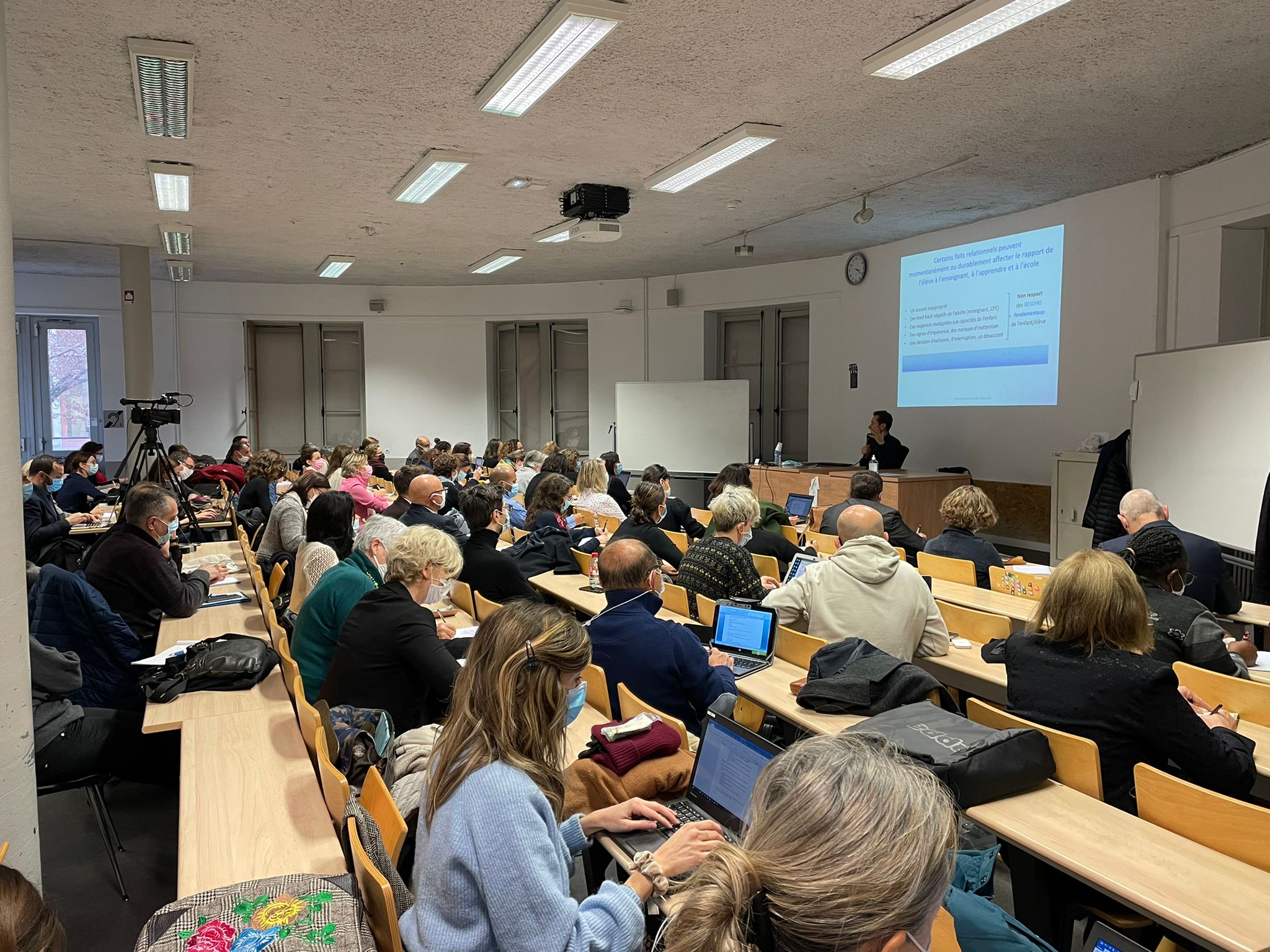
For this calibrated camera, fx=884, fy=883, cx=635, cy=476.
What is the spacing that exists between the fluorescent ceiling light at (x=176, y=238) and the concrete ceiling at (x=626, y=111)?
0.68 ft

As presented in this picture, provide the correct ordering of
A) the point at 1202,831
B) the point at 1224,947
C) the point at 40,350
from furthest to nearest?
the point at 40,350
the point at 1202,831
the point at 1224,947

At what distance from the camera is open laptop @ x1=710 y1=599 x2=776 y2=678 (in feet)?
11.4

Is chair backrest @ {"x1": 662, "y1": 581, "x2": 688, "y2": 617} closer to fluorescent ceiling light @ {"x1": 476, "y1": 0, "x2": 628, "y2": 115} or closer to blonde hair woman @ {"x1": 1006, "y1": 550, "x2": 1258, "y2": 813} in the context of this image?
blonde hair woman @ {"x1": 1006, "y1": 550, "x2": 1258, "y2": 813}

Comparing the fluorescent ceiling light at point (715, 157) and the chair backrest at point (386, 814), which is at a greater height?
the fluorescent ceiling light at point (715, 157)

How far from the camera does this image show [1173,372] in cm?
682

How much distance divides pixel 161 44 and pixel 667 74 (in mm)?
2630

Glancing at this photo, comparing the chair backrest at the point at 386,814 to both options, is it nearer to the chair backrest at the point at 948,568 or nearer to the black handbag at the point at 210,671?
the black handbag at the point at 210,671

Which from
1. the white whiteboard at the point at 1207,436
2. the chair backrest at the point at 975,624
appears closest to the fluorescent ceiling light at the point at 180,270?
the chair backrest at the point at 975,624

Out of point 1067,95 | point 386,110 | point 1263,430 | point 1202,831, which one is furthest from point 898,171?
point 1202,831

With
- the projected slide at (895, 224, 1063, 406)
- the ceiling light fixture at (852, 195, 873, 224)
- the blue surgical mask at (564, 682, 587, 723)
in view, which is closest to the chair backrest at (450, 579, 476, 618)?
the blue surgical mask at (564, 682, 587, 723)

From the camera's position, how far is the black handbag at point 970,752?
2.18 m

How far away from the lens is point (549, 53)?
4.57 metres

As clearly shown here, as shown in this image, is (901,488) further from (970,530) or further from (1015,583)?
(1015,583)

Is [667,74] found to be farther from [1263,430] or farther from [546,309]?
[546,309]
